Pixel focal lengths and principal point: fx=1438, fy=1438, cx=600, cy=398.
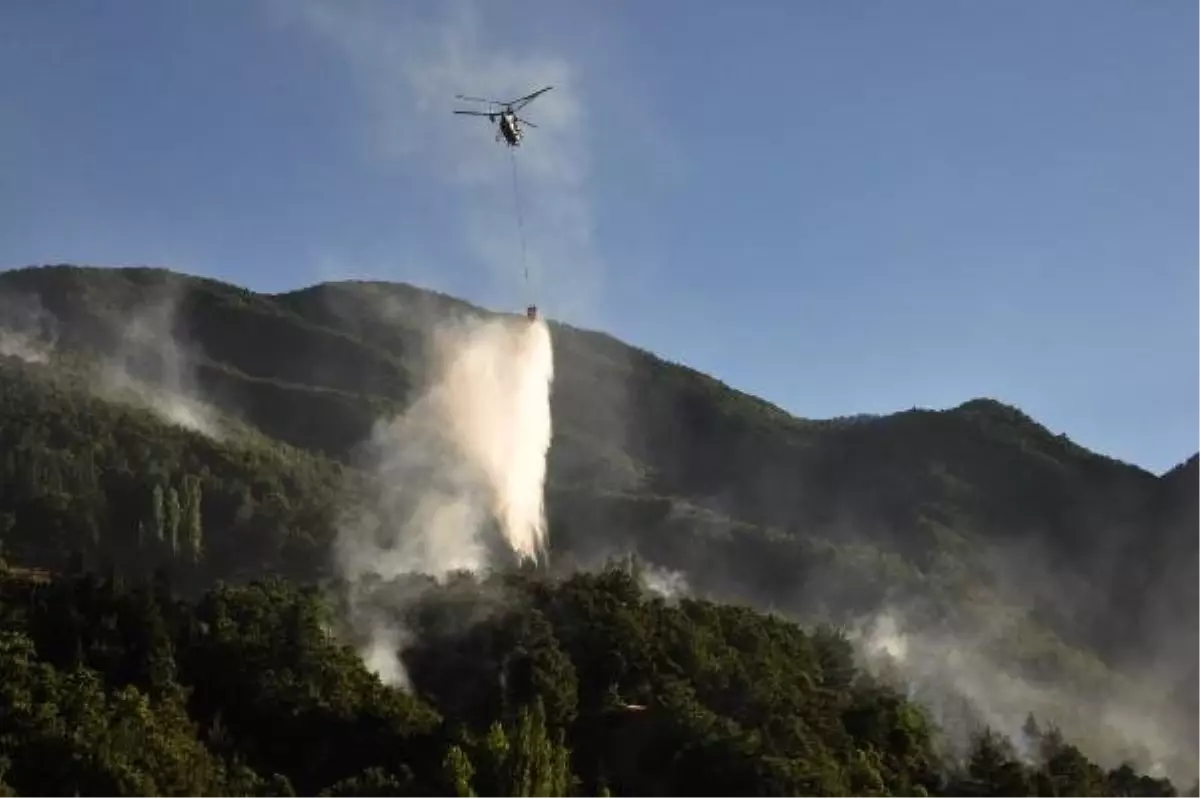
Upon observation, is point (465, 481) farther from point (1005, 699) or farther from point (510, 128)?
point (510, 128)

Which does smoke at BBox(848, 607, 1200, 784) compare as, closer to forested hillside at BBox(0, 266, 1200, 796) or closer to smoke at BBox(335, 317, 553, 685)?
forested hillside at BBox(0, 266, 1200, 796)

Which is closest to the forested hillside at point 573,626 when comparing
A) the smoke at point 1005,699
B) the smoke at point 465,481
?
the smoke at point 1005,699

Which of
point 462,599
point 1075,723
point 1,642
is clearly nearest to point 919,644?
point 1075,723

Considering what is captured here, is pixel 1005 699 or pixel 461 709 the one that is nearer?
pixel 461 709

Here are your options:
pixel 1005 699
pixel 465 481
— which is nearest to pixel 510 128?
pixel 1005 699

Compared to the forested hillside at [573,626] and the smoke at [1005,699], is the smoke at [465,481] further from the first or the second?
the smoke at [1005,699]

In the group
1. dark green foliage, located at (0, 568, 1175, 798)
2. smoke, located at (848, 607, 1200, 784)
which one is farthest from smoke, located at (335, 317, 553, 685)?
dark green foliage, located at (0, 568, 1175, 798)
